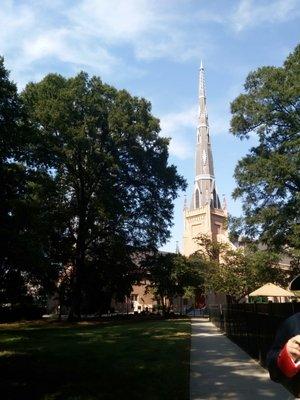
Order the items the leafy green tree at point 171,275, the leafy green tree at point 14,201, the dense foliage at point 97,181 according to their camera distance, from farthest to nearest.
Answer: the leafy green tree at point 171,275
the dense foliage at point 97,181
the leafy green tree at point 14,201

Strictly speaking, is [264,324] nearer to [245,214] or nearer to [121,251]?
[245,214]

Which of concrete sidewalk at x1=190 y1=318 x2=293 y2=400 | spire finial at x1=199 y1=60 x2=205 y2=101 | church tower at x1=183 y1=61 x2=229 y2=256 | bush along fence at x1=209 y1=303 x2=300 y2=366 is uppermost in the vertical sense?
spire finial at x1=199 y1=60 x2=205 y2=101

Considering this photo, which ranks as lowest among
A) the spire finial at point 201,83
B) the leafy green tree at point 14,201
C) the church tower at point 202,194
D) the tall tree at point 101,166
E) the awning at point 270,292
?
the awning at point 270,292

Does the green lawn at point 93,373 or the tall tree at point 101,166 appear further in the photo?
the tall tree at point 101,166

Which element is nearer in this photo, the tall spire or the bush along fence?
the bush along fence

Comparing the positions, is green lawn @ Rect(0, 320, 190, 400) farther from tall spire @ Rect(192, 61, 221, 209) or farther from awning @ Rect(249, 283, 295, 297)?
tall spire @ Rect(192, 61, 221, 209)

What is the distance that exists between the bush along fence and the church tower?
8585 cm

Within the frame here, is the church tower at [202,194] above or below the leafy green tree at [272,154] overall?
above

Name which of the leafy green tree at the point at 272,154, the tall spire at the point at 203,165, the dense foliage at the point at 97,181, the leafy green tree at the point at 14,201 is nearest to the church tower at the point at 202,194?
the tall spire at the point at 203,165

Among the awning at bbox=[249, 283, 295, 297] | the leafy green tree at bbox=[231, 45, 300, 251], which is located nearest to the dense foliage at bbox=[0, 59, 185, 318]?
the leafy green tree at bbox=[231, 45, 300, 251]

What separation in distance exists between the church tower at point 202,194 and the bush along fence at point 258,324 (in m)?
85.8

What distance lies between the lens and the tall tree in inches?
1500

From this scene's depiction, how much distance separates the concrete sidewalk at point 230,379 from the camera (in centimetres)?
828

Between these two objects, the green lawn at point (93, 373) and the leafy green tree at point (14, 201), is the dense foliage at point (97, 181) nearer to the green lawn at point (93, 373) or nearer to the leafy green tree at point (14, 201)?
the leafy green tree at point (14, 201)
